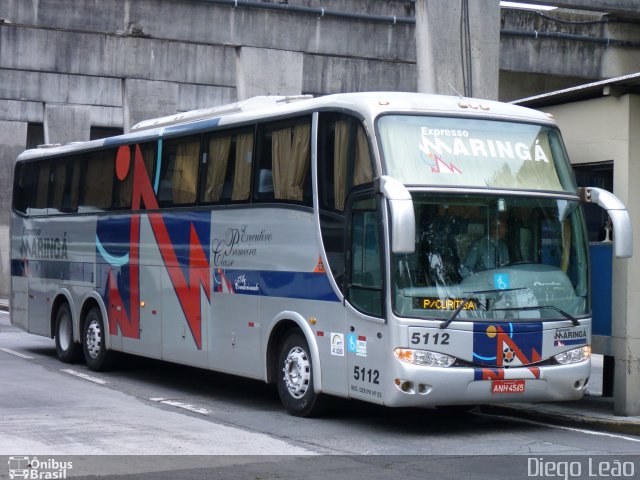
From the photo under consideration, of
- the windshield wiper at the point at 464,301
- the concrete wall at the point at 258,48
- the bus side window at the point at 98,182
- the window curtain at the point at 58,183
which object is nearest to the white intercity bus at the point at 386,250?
the windshield wiper at the point at 464,301

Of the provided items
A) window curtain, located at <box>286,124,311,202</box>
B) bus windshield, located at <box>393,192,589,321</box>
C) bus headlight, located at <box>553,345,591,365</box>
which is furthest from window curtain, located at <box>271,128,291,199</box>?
bus headlight, located at <box>553,345,591,365</box>

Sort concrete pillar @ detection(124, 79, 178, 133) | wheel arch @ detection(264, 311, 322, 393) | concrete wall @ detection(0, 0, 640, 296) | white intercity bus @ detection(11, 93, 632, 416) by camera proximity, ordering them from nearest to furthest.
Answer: white intercity bus @ detection(11, 93, 632, 416), wheel arch @ detection(264, 311, 322, 393), concrete wall @ detection(0, 0, 640, 296), concrete pillar @ detection(124, 79, 178, 133)

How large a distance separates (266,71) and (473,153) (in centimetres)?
1446

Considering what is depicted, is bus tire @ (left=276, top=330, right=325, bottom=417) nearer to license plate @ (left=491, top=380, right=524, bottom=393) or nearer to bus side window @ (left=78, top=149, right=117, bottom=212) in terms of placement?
license plate @ (left=491, top=380, right=524, bottom=393)

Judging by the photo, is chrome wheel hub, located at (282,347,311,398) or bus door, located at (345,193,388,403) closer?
bus door, located at (345,193,388,403)

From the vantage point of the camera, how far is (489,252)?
40.6 feet

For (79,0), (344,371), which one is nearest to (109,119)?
(79,0)

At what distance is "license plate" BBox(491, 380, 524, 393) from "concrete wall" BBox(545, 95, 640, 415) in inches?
73.0

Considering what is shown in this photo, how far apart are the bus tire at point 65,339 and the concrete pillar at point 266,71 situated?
25.6 feet

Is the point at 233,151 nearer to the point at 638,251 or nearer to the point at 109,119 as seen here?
the point at 638,251

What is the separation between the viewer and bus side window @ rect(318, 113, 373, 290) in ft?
41.6

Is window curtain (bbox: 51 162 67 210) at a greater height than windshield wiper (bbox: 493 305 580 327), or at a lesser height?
greater

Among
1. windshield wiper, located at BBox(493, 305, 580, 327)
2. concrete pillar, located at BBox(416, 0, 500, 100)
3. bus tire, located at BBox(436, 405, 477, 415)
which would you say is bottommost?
bus tire, located at BBox(436, 405, 477, 415)

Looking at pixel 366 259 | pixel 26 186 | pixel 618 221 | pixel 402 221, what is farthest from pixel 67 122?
pixel 402 221
